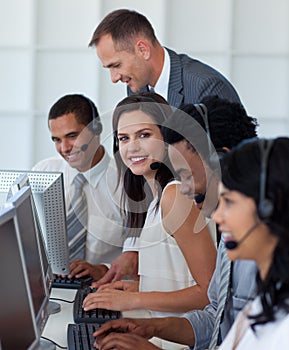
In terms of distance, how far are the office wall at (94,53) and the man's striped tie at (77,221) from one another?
57.8 inches

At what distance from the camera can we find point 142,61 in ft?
10.3

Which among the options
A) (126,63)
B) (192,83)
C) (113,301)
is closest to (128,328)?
(113,301)

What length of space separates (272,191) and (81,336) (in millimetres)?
867

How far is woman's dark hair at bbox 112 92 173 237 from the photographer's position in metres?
2.50

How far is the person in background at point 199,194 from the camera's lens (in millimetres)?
1853

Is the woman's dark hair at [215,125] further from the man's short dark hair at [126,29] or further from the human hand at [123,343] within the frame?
the man's short dark hair at [126,29]

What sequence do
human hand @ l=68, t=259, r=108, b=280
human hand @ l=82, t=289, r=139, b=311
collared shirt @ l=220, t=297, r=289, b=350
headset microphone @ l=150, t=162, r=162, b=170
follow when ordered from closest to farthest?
collared shirt @ l=220, t=297, r=289, b=350 < human hand @ l=82, t=289, r=139, b=311 < headset microphone @ l=150, t=162, r=162, b=170 < human hand @ l=68, t=259, r=108, b=280

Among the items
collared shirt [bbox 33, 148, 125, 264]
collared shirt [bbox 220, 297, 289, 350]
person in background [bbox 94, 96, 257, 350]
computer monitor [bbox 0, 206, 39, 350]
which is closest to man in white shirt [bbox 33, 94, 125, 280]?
collared shirt [bbox 33, 148, 125, 264]

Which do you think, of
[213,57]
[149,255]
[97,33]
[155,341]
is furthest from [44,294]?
[213,57]

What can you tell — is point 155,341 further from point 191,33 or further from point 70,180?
point 191,33

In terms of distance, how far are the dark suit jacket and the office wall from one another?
172cm

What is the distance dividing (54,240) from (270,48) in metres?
2.68

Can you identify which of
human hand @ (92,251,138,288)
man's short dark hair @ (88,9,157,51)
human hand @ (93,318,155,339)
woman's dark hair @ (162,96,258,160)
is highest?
man's short dark hair @ (88,9,157,51)

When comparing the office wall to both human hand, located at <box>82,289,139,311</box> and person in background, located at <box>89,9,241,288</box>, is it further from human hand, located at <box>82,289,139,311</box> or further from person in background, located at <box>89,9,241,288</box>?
human hand, located at <box>82,289,139,311</box>
